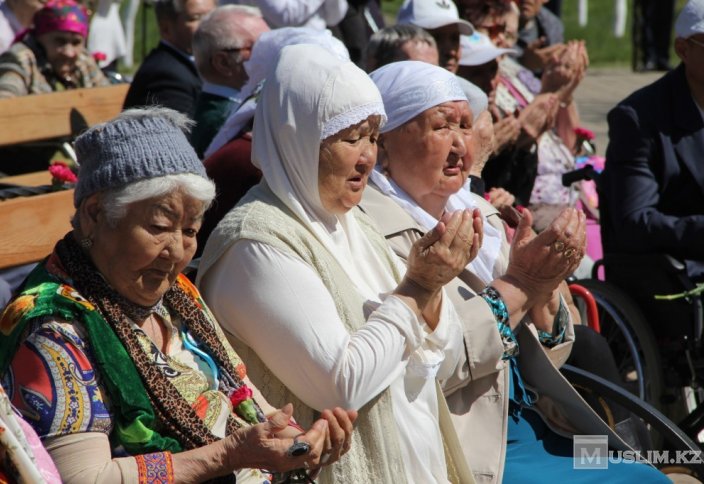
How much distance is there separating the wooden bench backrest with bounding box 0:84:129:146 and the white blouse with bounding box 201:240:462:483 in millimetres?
2570

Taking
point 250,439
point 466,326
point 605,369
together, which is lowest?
point 605,369

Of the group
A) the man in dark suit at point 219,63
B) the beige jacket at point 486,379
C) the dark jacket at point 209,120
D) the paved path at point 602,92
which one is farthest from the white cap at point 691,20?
the paved path at point 602,92

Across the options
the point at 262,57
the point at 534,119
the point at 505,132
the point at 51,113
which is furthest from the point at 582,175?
the point at 51,113

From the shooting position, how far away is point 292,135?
3.06m

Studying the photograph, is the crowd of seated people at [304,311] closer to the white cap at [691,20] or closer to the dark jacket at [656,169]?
the dark jacket at [656,169]

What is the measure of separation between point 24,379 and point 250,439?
1.67ft

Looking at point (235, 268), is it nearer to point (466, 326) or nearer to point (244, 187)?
point (466, 326)

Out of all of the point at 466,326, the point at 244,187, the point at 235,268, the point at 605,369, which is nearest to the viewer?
the point at 235,268

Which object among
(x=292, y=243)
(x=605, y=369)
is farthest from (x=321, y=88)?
(x=605, y=369)

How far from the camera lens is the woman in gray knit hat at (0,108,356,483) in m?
2.42

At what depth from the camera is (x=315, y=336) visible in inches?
112

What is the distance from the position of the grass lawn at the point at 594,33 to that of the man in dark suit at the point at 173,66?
6.92 meters

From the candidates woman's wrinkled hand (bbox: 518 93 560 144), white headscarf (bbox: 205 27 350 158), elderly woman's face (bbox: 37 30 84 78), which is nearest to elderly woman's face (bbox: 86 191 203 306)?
white headscarf (bbox: 205 27 350 158)

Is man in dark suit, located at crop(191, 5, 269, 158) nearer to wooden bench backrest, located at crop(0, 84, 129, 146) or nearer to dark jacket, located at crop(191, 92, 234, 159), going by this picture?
dark jacket, located at crop(191, 92, 234, 159)
